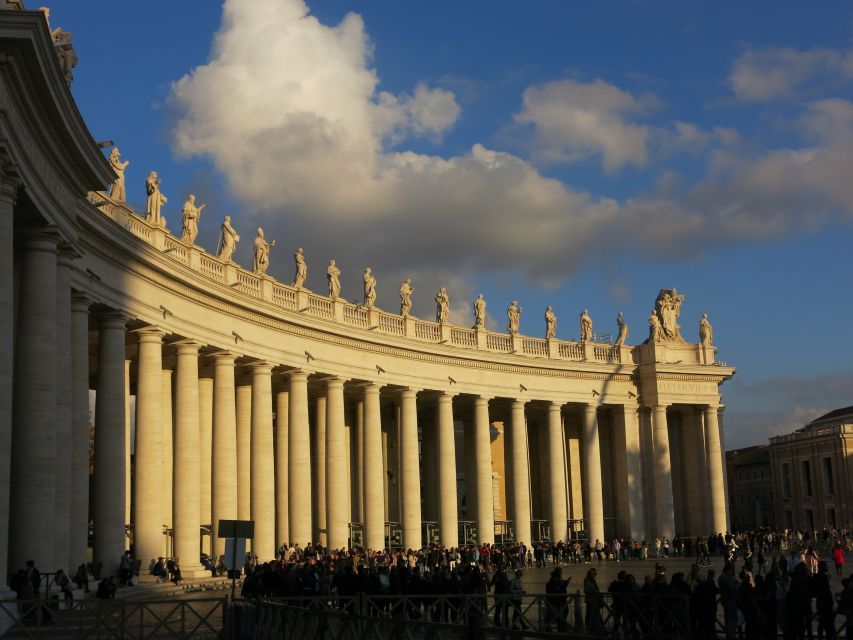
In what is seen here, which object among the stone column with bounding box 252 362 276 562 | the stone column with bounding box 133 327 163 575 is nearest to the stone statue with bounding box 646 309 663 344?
the stone column with bounding box 252 362 276 562

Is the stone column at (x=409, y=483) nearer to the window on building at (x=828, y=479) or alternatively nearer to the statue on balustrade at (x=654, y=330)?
the statue on balustrade at (x=654, y=330)

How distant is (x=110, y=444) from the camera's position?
47.3 metres

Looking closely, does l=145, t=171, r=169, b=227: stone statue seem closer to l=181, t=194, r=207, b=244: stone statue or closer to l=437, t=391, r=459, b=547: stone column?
l=181, t=194, r=207, b=244: stone statue

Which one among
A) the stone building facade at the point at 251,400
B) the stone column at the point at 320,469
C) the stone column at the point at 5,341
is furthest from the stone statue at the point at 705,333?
the stone column at the point at 5,341

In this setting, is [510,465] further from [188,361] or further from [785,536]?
[188,361]

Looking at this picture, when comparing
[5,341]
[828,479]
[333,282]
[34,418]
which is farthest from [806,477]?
[5,341]

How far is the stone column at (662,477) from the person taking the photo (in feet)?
283

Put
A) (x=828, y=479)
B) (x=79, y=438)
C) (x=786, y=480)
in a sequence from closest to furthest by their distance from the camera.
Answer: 1. (x=79, y=438)
2. (x=828, y=479)
3. (x=786, y=480)

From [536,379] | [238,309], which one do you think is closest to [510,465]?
[536,379]

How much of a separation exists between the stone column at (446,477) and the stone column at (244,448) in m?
16.0

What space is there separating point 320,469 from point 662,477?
1133 inches

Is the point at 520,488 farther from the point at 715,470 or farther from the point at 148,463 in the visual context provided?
the point at 148,463

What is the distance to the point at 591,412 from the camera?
3381 inches

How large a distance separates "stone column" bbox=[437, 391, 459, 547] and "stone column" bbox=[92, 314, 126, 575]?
3068 centimetres
